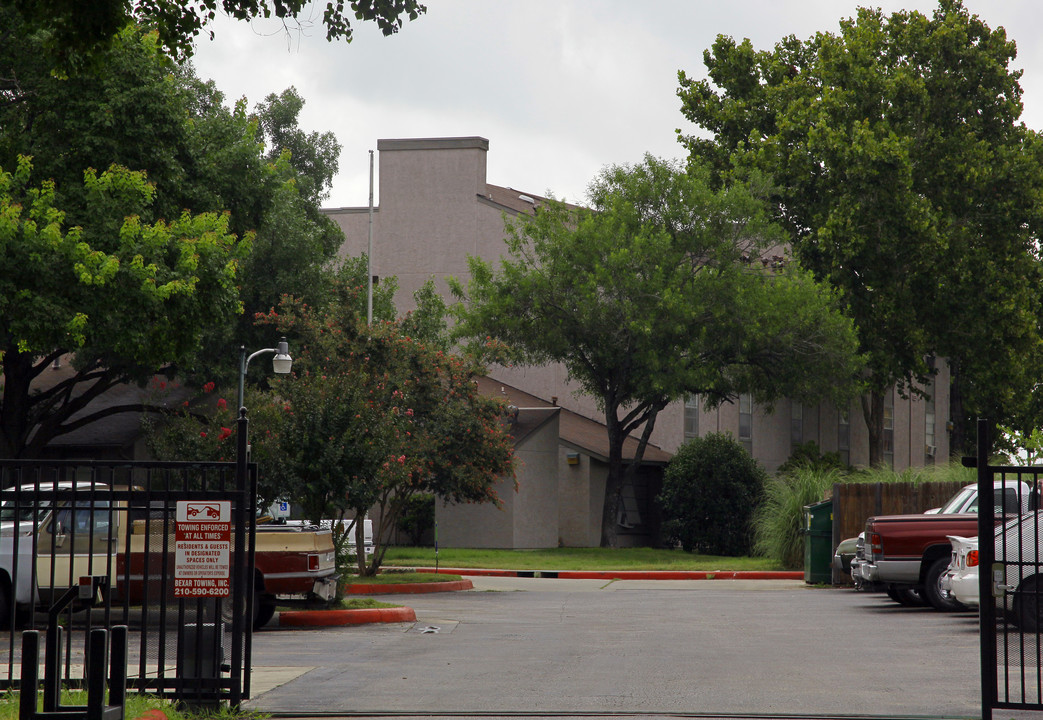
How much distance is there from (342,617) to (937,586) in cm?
873

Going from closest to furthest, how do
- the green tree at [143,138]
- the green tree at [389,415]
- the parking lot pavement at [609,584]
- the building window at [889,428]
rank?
1. the green tree at [389,415]
2. the green tree at [143,138]
3. the parking lot pavement at [609,584]
4. the building window at [889,428]

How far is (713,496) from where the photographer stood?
39.2m

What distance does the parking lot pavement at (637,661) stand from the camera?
10250 millimetres

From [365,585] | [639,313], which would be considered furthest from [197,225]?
[639,313]

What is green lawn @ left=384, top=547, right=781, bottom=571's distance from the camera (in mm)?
32312

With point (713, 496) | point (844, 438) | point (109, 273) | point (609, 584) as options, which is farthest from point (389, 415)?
point (844, 438)

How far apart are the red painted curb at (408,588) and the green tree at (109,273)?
17.1ft

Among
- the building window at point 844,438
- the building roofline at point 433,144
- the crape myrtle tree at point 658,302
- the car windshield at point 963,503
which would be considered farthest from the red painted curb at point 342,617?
the building window at point 844,438

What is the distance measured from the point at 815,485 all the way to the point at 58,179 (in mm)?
16890

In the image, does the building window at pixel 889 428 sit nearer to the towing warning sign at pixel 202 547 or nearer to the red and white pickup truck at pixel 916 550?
the red and white pickup truck at pixel 916 550

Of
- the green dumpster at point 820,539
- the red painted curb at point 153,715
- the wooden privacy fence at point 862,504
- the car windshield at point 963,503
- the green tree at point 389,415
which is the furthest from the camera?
the green dumpster at point 820,539

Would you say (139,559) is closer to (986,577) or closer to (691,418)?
(986,577)

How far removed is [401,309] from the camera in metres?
46.4

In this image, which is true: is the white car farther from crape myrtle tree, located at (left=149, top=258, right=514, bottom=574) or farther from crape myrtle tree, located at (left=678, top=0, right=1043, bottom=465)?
crape myrtle tree, located at (left=678, top=0, right=1043, bottom=465)
